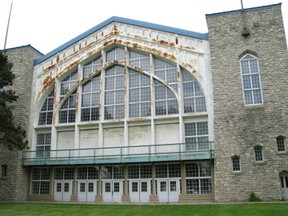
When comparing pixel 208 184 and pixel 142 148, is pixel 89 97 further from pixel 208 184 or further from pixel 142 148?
pixel 208 184

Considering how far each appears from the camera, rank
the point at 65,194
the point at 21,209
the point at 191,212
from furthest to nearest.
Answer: the point at 65,194 < the point at 21,209 < the point at 191,212

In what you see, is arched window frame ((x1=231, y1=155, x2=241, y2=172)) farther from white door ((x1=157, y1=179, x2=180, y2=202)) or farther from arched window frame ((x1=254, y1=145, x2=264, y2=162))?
white door ((x1=157, y1=179, x2=180, y2=202))

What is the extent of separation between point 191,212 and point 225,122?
7796 mm

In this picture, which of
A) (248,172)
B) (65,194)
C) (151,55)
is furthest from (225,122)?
(65,194)

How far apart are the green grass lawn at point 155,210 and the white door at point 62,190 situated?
4.22 m

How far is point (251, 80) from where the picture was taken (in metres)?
23.9

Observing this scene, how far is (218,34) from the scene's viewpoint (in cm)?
2489

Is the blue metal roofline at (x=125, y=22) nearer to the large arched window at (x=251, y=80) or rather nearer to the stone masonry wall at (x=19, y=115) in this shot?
the stone masonry wall at (x=19, y=115)

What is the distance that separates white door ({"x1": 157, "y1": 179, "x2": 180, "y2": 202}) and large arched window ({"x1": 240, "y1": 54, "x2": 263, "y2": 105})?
317 inches

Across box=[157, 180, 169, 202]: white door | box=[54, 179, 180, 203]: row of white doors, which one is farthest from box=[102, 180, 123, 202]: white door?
box=[157, 180, 169, 202]: white door

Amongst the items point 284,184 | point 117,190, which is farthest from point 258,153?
point 117,190

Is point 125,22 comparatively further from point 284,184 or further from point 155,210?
point 284,184

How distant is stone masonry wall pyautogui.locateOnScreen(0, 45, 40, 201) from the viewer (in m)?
26.4

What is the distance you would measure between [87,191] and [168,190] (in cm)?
679
